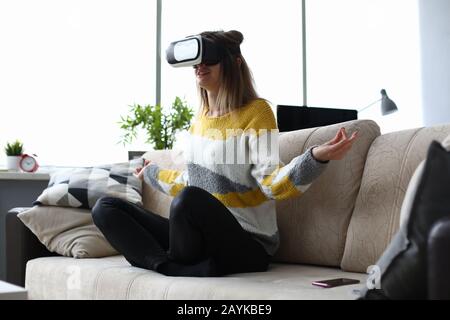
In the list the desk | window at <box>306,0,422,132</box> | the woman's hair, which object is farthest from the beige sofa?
window at <box>306,0,422,132</box>

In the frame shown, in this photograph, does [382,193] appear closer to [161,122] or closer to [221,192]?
[221,192]

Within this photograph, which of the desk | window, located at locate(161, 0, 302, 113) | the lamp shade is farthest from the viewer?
Answer: window, located at locate(161, 0, 302, 113)

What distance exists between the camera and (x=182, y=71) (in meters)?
4.21

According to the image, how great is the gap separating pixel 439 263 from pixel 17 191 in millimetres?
2824

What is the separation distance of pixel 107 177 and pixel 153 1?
1.98m

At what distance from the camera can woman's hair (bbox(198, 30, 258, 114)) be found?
6.81 feet

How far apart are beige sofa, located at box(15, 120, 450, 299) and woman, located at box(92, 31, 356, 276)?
82 millimetres

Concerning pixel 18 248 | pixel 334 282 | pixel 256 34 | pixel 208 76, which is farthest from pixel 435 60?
pixel 334 282

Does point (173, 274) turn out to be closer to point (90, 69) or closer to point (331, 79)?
point (90, 69)

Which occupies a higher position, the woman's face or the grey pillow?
the woman's face

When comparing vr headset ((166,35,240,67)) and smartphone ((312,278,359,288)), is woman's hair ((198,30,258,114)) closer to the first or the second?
vr headset ((166,35,240,67))


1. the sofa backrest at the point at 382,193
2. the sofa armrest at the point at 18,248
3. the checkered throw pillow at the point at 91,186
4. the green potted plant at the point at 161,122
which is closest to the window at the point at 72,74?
the green potted plant at the point at 161,122

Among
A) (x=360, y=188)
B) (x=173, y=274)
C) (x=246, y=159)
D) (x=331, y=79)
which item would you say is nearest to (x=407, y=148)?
(x=360, y=188)

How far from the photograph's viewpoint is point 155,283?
5.49ft
